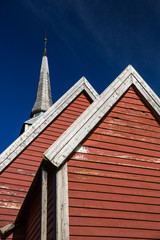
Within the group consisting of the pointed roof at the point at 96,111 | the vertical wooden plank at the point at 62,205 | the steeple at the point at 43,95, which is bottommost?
the vertical wooden plank at the point at 62,205

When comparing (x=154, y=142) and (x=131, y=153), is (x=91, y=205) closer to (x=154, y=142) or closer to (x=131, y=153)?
(x=131, y=153)

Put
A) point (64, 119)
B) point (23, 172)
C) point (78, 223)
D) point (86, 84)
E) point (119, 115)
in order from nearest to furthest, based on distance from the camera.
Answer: point (78, 223) < point (119, 115) < point (23, 172) < point (64, 119) < point (86, 84)

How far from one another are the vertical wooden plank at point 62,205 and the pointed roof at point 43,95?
10929mm

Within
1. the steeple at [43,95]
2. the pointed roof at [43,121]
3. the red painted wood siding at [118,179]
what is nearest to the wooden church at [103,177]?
the red painted wood siding at [118,179]

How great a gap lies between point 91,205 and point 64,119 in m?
5.56

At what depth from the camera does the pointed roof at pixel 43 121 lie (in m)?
8.11

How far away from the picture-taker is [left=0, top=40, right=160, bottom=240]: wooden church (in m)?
4.28

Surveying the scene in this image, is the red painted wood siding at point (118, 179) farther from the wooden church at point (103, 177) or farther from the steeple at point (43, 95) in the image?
the steeple at point (43, 95)

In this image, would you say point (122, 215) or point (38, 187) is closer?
point (122, 215)

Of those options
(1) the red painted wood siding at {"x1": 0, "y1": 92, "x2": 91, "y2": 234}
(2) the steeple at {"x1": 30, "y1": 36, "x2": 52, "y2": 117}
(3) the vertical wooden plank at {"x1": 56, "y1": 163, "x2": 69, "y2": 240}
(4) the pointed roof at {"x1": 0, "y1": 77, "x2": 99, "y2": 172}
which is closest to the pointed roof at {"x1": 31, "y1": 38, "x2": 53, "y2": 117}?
(2) the steeple at {"x1": 30, "y1": 36, "x2": 52, "y2": 117}

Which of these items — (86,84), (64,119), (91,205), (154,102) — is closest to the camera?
(91,205)

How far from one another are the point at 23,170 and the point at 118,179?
423 centimetres

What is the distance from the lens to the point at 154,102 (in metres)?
6.19

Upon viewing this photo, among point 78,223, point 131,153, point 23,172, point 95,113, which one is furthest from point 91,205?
point 23,172
